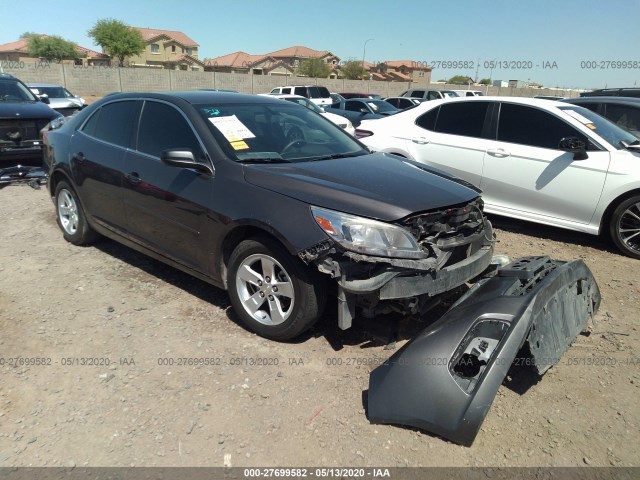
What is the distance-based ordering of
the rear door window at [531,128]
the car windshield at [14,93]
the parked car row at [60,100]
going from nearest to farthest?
the rear door window at [531,128]
the car windshield at [14,93]
the parked car row at [60,100]

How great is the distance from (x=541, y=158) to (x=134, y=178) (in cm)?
446

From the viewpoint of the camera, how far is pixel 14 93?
9727mm

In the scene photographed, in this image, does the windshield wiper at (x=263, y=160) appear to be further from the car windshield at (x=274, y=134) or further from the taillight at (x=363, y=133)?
the taillight at (x=363, y=133)

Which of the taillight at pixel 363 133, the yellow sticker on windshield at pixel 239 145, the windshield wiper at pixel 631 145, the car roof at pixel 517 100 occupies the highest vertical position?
the car roof at pixel 517 100

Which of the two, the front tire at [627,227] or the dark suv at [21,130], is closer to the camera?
the front tire at [627,227]

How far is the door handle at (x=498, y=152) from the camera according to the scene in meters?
5.90

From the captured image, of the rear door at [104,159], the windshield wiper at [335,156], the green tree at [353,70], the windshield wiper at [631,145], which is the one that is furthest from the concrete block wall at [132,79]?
the windshield wiper at [631,145]

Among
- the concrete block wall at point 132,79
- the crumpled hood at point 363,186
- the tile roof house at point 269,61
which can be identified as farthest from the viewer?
the tile roof house at point 269,61

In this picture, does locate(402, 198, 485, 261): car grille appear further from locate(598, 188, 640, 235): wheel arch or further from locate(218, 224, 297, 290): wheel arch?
locate(598, 188, 640, 235): wheel arch

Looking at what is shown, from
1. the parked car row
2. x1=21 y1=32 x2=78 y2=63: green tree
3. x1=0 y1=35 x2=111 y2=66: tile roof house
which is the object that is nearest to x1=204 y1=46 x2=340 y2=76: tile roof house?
x1=0 y1=35 x2=111 y2=66: tile roof house

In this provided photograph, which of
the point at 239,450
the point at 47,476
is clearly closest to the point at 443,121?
the point at 239,450

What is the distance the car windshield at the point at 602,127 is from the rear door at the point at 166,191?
449 cm

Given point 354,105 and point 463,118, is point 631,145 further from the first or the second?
point 354,105

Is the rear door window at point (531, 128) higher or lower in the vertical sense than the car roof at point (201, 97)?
lower
